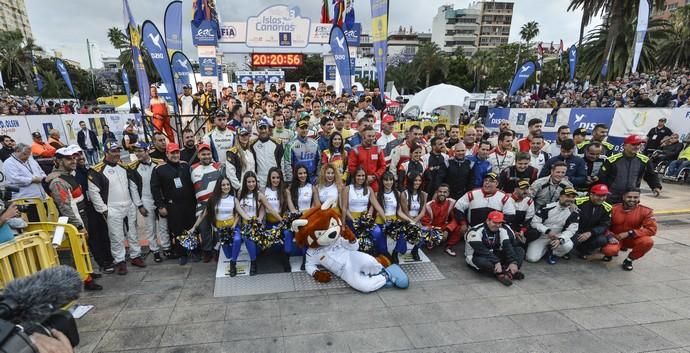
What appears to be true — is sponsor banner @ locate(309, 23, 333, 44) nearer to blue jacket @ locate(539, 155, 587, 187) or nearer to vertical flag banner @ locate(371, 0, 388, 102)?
vertical flag banner @ locate(371, 0, 388, 102)

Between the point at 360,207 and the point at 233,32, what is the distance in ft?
68.0

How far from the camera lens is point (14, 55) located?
39.0m

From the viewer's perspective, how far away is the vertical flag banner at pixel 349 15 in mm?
21969

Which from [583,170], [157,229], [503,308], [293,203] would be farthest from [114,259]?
[583,170]

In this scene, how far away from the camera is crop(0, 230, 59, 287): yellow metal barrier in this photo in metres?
3.02

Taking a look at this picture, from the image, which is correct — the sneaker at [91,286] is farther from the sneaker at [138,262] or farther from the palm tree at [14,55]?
the palm tree at [14,55]

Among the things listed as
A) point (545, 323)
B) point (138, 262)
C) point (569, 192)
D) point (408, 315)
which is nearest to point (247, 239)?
point (138, 262)

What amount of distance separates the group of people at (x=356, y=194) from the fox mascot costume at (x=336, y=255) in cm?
41

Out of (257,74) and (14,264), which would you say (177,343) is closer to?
(14,264)

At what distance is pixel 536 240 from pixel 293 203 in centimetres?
389

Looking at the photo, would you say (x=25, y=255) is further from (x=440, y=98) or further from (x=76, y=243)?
(x=440, y=98)

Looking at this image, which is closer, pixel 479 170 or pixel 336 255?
pixel 336 255

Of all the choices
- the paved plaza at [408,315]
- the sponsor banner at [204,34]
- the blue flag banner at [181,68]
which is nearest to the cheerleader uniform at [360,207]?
the paved plaza at [408,315]

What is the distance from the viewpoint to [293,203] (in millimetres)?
4996
